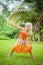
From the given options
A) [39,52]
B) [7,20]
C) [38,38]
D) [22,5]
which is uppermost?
[22,5]

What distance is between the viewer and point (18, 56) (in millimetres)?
1274

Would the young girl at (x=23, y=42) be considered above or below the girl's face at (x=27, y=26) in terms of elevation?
below

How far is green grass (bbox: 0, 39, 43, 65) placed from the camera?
4.00 feet

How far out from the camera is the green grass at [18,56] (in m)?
1.22

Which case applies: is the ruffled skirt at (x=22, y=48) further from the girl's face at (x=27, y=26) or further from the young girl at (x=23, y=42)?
the girl's face at (x=27, y=26)

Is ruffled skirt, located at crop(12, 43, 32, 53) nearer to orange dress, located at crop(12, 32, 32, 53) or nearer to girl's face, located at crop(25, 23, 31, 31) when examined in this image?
orange dress, located at crop(12, 32, 32, 53)

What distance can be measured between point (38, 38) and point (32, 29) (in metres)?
0.08

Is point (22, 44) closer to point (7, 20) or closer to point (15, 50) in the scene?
point (15, 50)

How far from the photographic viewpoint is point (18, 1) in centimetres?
131

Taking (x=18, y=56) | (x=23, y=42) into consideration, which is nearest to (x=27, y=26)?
(x=23, y=42)

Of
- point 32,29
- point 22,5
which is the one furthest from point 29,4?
point 32,29

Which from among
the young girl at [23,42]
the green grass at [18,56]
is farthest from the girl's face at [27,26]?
the green grass at [18,56]

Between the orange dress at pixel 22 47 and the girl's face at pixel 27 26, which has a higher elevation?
the girl's face at pixel 27 26

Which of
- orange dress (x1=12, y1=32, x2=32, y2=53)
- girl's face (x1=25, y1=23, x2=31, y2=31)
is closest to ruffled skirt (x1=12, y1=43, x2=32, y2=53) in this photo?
orange dress (x1=12, y1=32, x2=32, y2=53)
